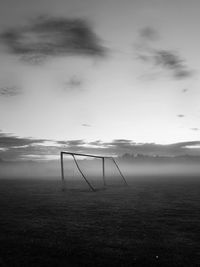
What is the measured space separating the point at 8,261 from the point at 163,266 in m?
4.96

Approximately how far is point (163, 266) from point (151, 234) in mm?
4273

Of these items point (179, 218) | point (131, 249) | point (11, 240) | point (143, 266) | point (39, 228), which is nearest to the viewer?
point (143, 266)

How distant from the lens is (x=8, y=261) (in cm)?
941

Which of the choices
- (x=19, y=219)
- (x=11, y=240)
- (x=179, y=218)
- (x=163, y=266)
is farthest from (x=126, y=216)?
(x=163, y=266)

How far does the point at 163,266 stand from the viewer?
8867mm

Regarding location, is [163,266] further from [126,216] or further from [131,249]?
[126,216]

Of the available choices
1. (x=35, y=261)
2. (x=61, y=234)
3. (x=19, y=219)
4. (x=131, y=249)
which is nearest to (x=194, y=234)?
(x=131, y=249)

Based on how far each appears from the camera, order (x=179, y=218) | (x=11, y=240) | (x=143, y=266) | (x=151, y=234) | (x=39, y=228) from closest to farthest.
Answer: (x=143, y=266)
(x=11, y=240)
(x=151, y=234)
(x=39, y=228)
(x=179, y=218)

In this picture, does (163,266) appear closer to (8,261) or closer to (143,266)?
(143,266)

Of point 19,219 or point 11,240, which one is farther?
point 19,219

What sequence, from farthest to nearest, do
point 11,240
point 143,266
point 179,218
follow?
point 179,218 < point 11,240 < point 143,266

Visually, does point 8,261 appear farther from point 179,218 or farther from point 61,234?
point 179,218

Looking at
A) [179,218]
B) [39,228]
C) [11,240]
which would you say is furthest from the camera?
[179,218]

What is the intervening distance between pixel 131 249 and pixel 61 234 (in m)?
3.98
